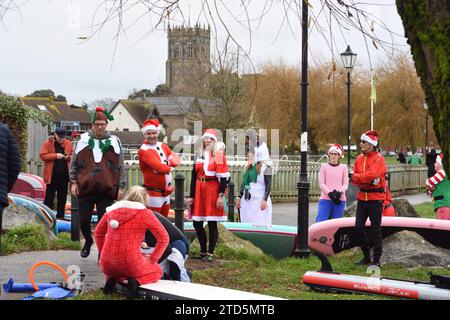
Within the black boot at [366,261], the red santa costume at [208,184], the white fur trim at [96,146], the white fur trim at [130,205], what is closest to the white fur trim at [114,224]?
the white fur trim at [130,205]

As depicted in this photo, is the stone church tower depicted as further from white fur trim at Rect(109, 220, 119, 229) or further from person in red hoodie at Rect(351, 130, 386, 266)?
person in red hoodie at Rect(351, 130, 386, 266)

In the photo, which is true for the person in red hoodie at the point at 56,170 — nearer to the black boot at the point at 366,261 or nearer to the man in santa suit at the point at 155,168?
the man in santa suit at the point at 155,168

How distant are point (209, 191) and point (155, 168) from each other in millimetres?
1031

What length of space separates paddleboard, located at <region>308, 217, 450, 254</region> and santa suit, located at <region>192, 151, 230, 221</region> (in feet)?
6.43

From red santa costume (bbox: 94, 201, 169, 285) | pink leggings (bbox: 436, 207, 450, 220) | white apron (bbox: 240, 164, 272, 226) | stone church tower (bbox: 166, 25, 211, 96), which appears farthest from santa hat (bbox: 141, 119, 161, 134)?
pink leggings (bbox: 436, 207, 450, 220)

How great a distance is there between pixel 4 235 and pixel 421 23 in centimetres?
779

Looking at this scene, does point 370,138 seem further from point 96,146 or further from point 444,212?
point 96,146

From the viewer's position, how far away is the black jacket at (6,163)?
6955mm

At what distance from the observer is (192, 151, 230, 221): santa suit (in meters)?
10.5

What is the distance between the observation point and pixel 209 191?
10625 mm

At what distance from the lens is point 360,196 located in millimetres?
10625

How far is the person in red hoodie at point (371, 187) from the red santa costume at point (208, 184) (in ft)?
6.15
